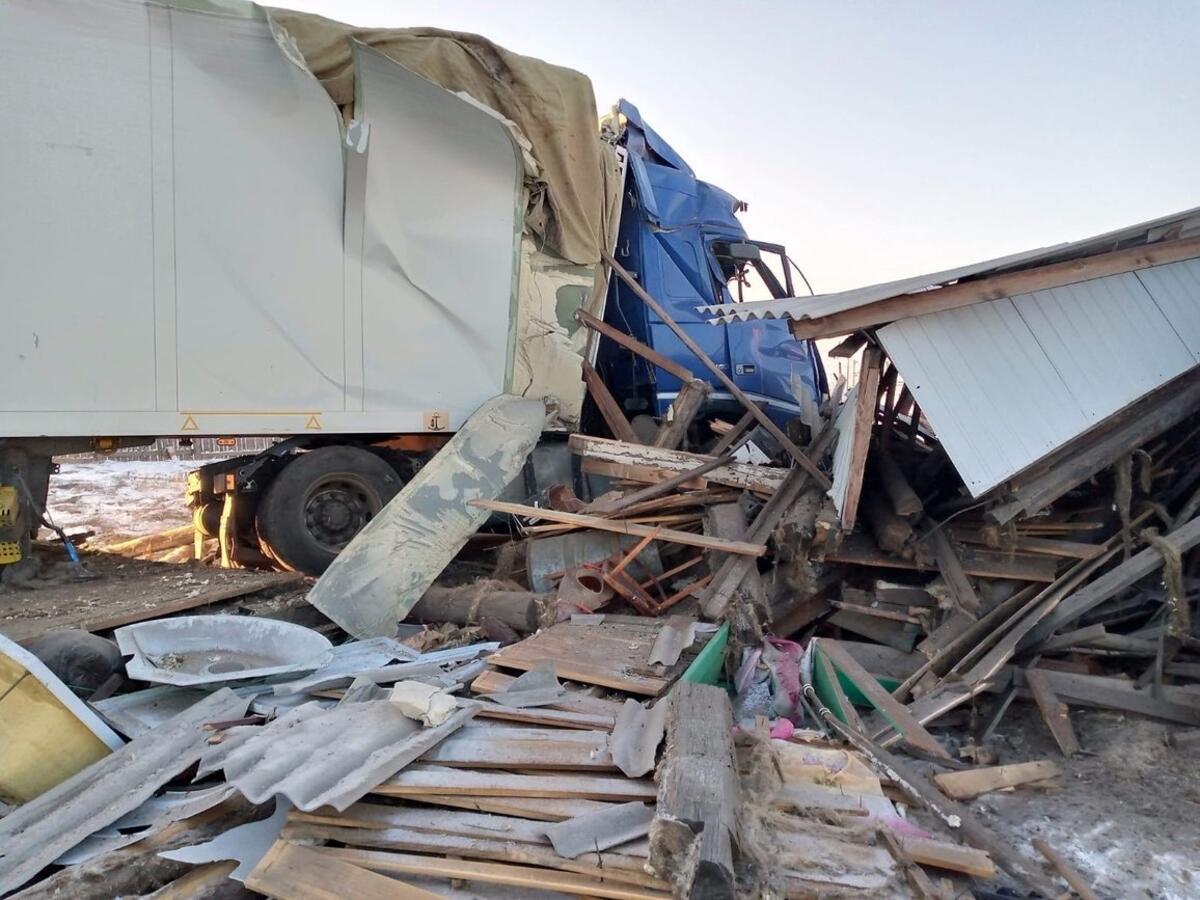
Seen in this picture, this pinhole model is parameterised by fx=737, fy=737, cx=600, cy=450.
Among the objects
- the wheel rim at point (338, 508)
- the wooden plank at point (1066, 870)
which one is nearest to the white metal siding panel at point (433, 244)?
the wheel rim at point (338, 508)

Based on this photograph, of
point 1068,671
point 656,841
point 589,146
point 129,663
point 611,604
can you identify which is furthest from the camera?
point 589,146

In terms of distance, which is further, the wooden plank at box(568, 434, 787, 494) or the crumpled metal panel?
the wooden plank at box(568, 434, 787, 494)

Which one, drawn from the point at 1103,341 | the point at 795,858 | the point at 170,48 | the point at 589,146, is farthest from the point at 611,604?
the point at 170,48

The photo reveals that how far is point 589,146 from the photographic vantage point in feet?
22.9

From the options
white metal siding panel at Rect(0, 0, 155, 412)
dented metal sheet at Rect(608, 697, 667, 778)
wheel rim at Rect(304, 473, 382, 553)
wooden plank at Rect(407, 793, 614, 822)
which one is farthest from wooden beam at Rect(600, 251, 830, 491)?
wooden plank at Rect(407, 793, 614, 822)

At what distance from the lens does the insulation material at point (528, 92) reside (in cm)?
577

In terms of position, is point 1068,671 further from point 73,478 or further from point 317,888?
point 73,478

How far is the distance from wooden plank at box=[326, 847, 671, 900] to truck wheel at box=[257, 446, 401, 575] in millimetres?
3906

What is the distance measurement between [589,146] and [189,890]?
21.1ft

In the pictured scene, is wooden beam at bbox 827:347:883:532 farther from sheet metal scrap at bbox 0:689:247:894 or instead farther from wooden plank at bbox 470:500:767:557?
sheet metal scrap at bbox 0:689:247:894

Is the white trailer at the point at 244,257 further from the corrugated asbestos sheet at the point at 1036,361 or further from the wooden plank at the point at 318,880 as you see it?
the wooden plank at the point at 318,880

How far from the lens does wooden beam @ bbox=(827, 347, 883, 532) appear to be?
15.0 ft

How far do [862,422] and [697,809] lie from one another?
9.95 feet

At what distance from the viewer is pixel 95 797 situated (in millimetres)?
2854
